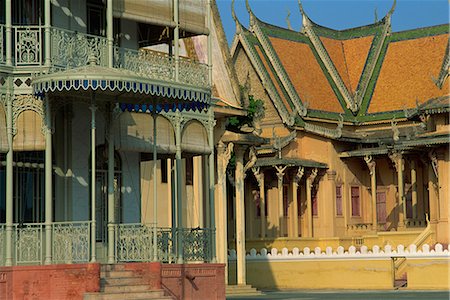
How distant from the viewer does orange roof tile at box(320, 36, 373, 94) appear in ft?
182

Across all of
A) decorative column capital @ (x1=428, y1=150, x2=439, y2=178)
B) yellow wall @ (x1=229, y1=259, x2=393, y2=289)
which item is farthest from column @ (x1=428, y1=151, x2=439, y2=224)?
yellow wall @ (x1=229, y1=259, x2=393, y2=289)

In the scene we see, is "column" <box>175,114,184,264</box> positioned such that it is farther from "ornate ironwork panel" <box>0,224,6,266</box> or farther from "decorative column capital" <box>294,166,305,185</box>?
"decorative column capital" <box>294,166,305,185</box>

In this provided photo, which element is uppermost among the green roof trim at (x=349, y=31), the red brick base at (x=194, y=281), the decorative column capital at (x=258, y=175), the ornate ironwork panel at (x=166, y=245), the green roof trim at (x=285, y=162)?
the green roof trim at (x=349, y=31)

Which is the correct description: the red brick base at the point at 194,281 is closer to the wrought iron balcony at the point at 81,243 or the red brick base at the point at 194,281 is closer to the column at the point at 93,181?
the wrought iron balcony at the point at 81,243

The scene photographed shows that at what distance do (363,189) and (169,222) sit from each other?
24.3m

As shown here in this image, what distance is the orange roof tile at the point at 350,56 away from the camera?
2180 inches

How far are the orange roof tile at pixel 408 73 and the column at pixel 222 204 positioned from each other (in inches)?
779

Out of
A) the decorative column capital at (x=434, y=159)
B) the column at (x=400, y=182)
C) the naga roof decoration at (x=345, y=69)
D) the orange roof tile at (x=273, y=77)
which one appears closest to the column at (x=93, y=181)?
the decorative column capital at (x=434, y=159)

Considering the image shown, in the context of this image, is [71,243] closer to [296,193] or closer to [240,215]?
[240,215]

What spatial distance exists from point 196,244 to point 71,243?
3.76 metres

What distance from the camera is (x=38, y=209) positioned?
72.7 feet

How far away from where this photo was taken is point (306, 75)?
53.5m

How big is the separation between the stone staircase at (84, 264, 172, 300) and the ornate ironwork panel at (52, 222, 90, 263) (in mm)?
509

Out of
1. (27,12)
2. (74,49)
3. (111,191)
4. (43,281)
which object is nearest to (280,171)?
(27,12)
